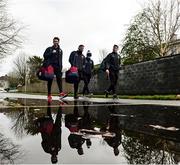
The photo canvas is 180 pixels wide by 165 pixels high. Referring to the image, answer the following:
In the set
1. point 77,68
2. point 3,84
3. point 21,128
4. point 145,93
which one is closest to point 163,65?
point 145,93

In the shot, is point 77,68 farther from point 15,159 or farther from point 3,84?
point 3,84

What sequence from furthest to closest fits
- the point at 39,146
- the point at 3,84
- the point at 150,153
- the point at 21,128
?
the point at 3,84 → the point at 21,128 → the point at 39,146 → the point at 150,153

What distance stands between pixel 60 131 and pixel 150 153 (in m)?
1.87

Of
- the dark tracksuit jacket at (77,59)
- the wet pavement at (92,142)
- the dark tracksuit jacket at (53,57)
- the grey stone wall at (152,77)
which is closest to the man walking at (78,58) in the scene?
the dark tracksuit jacket at (77,59)

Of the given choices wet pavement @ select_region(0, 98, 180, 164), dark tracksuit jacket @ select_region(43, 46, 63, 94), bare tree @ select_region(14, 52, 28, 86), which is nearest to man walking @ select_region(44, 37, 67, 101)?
dark tracksuit jacket @ select_region(43, 46, 63, 94)

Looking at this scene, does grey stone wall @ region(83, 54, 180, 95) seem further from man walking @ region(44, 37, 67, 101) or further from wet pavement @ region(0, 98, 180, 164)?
wet pavement @ region(0, 98, 180, 164)

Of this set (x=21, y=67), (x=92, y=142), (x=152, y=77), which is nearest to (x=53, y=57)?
(x=152, y=77)

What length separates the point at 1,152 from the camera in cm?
369

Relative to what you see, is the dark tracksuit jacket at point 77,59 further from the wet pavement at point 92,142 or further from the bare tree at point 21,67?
the bare tree at point 21,67

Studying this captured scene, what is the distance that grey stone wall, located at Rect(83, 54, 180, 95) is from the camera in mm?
15742

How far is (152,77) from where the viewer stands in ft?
57.3

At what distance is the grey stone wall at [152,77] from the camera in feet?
51.6

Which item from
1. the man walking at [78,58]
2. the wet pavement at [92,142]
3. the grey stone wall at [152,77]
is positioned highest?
the man walking at [78,58]

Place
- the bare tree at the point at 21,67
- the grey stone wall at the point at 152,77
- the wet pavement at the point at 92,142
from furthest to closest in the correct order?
1. the bare tree at the point at 21,67
2. the grey stone wall at the point at 152,77
3. the wet pavement at the point at 92,142
